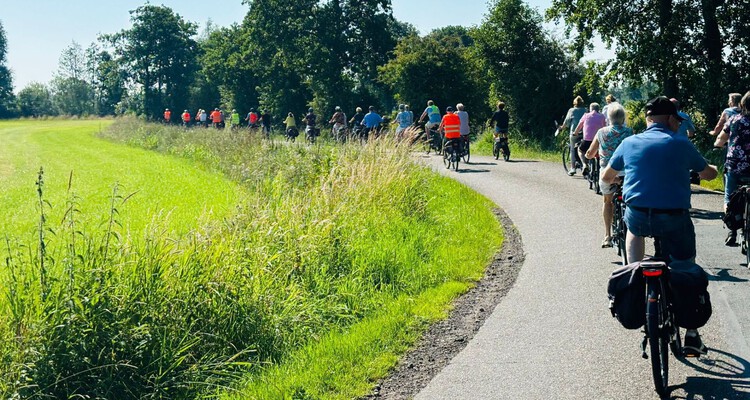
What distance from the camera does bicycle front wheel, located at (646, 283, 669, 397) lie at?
5.69 metres

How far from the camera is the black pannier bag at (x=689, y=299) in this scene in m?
6.03

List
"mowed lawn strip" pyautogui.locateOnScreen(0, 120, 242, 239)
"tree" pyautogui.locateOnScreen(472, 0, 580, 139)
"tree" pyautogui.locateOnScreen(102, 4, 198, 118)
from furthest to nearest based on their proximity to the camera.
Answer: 1. "tree" pyautogui.locateOnScreen(102, 4, 198, 118)
2. "tree" pyautogui.locateOnScreen(472, 0, 580, 139)
3. "mowed lawn strip" pyautogui.locateOnScreen(0, 120, 242, 239)

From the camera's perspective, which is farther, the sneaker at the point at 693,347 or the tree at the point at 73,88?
the tree at the point at 73,88

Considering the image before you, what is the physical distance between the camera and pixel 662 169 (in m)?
6.45

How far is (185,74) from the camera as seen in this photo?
9788 centimetres

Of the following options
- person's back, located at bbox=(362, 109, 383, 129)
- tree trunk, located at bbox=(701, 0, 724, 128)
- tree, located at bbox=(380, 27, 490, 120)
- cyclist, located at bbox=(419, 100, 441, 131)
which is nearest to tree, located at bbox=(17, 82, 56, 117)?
tree, located at bbox=(380, 27, 490, 120)

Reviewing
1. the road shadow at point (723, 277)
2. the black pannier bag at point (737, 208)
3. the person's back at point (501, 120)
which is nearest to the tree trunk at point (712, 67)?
the person's back at point (501, 120)

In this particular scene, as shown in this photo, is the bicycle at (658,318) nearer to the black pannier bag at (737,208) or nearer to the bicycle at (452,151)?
the black pannier bag at (737,208)

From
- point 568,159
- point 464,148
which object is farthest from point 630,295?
point 464,148

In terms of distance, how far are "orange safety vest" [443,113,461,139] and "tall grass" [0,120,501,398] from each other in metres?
11.7

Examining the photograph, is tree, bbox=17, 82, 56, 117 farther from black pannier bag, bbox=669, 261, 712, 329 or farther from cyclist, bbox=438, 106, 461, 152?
black pannier bag, bbox=669, 261, 712, 329

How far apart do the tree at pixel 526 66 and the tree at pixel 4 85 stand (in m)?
107

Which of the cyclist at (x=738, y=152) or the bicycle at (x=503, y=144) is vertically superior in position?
the cyclist at (x=738, y=152)

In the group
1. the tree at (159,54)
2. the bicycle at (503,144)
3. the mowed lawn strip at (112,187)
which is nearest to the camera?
the mowed lawn strip at (112,187)
